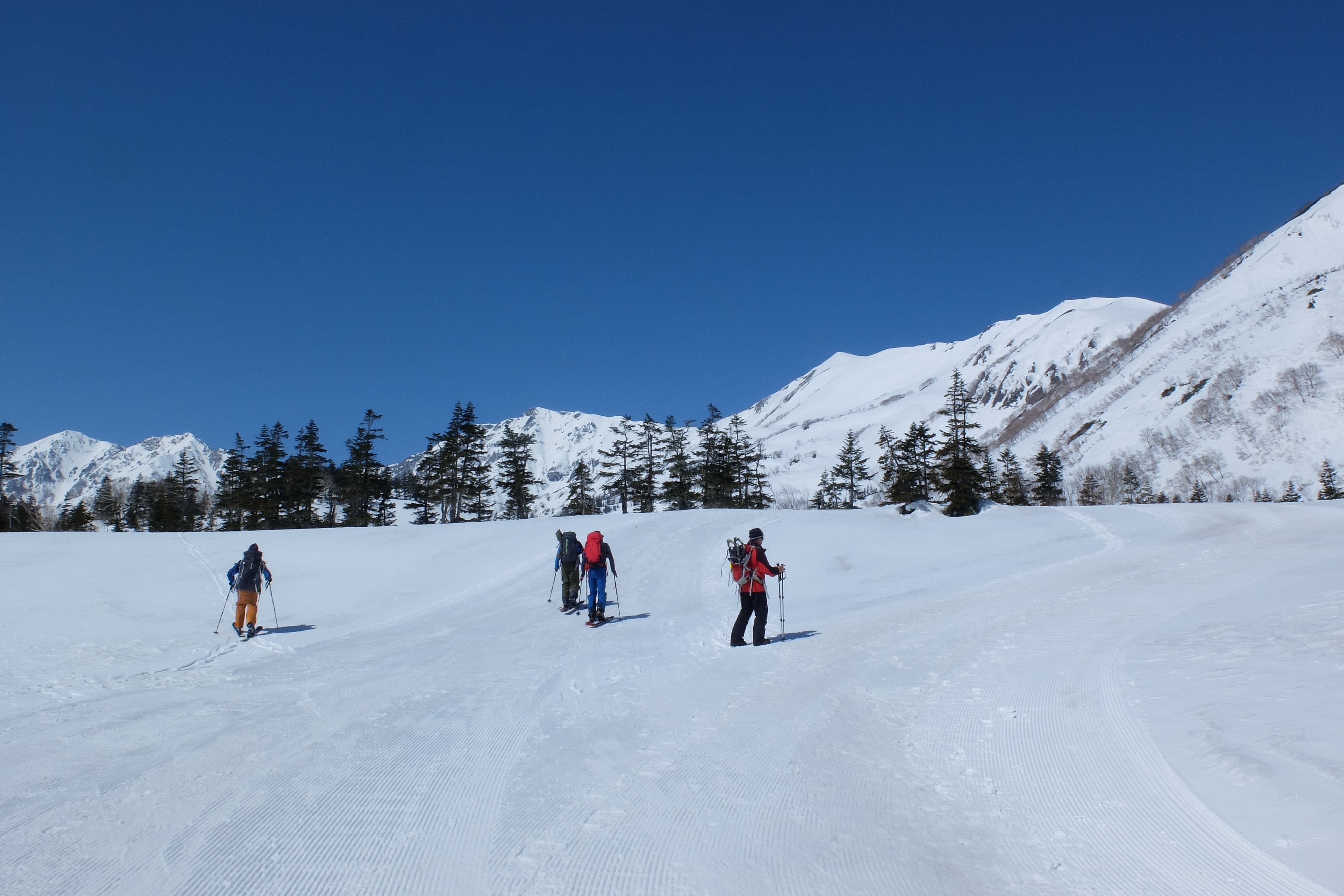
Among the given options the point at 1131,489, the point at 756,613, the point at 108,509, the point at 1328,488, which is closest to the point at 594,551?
the point at 756,613

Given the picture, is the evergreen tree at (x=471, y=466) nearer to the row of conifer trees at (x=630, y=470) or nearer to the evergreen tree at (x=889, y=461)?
the row of conifer trees at (x=630, y=470)

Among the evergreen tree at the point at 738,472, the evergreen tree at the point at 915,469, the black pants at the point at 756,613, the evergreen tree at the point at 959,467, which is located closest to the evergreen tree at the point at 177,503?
the evergreen tree at the point at 738,472

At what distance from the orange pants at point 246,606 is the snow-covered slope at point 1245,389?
418 ft

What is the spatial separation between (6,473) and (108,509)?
26.7 metres

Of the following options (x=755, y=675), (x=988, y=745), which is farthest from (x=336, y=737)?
(x=988, y=745)

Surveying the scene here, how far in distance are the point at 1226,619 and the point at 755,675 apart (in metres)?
6.73

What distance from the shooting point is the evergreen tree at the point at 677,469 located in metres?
59.8

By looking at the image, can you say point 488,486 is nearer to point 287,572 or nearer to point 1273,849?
point 287,572

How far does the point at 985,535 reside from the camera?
90.1 ft

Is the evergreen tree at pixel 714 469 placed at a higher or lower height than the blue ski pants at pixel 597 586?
higher

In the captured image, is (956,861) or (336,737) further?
(336,737)

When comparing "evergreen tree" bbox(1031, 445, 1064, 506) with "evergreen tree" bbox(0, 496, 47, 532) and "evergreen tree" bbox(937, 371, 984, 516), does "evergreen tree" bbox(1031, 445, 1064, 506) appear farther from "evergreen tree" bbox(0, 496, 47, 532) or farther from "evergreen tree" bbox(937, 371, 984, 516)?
"evergreen tree" bbox(0, 496, 47, 532)

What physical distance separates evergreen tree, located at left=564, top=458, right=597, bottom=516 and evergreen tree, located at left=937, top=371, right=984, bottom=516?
30.6m

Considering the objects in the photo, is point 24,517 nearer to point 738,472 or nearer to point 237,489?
point 237,489
